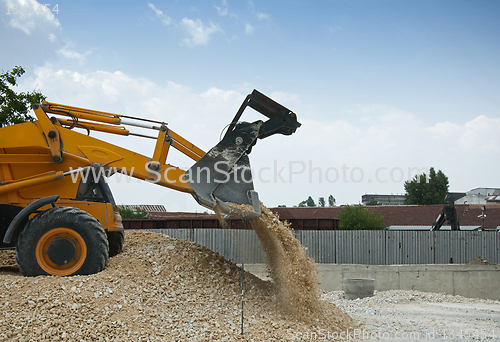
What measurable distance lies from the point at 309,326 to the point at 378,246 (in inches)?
409

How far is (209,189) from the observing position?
21.5ft

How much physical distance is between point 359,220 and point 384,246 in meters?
13.4

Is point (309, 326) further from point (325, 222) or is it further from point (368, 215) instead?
point (368, 215)

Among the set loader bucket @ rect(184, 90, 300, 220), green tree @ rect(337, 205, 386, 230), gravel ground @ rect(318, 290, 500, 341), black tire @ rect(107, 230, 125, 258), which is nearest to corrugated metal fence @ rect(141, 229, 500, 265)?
gravel ground @ rect(318, 290, 500, 341)

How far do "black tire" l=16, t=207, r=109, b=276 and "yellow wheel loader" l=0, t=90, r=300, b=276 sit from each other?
1 cm

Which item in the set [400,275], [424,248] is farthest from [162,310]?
[424,248]

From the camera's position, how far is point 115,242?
8.23m

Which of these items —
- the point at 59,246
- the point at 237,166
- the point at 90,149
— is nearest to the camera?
the point at 59,246

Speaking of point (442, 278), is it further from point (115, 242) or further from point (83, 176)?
point (83, 176)

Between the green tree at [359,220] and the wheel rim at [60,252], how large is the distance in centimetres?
2458

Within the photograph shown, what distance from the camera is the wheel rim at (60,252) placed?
6.49 metres

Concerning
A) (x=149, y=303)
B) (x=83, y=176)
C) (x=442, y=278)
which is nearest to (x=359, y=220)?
(x=442, y=278)

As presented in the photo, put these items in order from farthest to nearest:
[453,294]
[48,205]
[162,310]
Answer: [453,294] → [48,205] → [162,310]

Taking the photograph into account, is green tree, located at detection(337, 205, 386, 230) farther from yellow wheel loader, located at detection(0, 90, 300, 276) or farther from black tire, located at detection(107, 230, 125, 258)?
yellow wheel loader, located at detection(0, 90, 300, 276)
